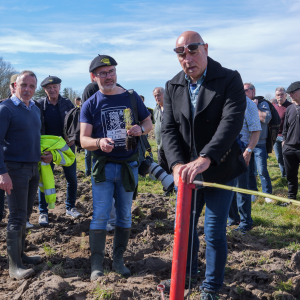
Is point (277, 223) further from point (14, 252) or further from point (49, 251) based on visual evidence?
point (14, 252)

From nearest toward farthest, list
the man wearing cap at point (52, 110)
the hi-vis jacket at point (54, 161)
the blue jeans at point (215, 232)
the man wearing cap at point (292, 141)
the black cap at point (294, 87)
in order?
the blue jeans at point (215, 232) < the hi-vis jacket at point (54, 161) < the man wearing cap at point (52, 110) < the black cap at point (294, 87) < the man wearing cap at point (292, 141)

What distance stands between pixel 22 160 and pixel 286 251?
140 inches

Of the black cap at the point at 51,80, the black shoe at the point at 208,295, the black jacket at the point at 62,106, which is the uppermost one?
the black cap at the point at 51,80

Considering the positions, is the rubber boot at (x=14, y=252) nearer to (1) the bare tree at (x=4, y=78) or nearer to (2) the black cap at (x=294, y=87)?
(2) the black cap at (x=294, y=87)

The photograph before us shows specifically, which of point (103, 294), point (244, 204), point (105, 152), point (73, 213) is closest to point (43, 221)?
point (73, 213)

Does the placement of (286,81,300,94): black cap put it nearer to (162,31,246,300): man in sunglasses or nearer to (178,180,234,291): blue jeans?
(162,31,246,300): man in sunglasses

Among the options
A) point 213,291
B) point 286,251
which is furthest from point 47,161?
point 286,251

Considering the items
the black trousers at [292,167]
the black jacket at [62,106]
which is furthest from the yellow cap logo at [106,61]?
the black trousers at [292,167]

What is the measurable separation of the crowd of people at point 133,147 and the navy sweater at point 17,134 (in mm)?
11

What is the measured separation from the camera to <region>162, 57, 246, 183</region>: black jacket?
279cm

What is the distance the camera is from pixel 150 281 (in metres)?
3.51

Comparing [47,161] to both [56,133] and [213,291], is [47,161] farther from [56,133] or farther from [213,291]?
[213,291]

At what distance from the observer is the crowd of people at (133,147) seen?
289 cm

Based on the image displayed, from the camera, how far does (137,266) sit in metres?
4.02
